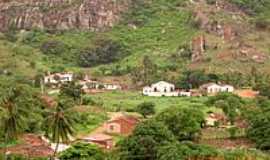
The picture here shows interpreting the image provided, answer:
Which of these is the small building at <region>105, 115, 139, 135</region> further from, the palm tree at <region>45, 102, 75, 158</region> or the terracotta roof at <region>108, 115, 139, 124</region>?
the palm tree at <region>45, 102, 75, 158</region>

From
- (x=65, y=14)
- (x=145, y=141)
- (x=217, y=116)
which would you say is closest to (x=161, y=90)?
(x=217, y=116)

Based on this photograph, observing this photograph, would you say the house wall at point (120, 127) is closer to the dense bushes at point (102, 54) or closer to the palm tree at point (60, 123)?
the palm tree at point (60, 123)

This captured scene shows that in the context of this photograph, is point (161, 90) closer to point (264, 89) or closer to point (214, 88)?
point (214, 88)

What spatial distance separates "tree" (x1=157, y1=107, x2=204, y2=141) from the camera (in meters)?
61.7

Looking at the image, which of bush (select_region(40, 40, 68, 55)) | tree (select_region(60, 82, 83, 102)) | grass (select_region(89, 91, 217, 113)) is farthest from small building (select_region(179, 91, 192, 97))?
bush (select_region(40, 40, 68, 55))

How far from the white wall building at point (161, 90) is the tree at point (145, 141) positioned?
38.9 m

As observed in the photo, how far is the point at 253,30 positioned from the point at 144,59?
83.0 ft

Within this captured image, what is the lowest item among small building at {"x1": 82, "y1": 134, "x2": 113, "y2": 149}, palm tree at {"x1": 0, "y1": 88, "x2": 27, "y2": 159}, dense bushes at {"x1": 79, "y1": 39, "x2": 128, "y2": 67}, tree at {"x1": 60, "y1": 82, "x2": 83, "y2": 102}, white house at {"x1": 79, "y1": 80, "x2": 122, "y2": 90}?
small building at {"x1": 82, "y1": 134, "x2": 113, "y2": 149}

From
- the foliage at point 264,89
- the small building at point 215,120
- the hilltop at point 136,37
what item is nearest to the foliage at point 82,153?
the small building at point 215,120

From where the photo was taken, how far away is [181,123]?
62.0 m

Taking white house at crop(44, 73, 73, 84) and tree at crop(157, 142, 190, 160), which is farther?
white house at crop(44, 73, 73, 84)

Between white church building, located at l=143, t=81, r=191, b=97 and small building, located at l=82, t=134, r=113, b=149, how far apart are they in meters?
32.1

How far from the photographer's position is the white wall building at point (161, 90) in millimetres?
96312

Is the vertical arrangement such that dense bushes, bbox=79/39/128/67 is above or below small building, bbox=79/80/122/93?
above
